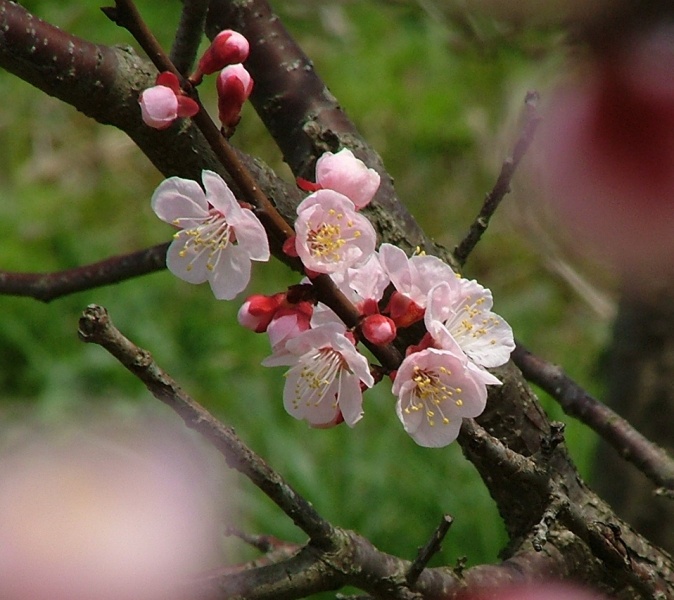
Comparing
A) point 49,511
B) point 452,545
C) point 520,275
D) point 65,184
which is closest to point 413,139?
point 520,275

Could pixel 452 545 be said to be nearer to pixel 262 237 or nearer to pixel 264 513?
pixel 264 513

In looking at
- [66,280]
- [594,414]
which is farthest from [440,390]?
[66,280]

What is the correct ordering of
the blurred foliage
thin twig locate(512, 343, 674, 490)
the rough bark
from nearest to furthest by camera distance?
1. thin twig locate(512, 343, 674, 490)
2. the rough bark
3. the blurred foliage

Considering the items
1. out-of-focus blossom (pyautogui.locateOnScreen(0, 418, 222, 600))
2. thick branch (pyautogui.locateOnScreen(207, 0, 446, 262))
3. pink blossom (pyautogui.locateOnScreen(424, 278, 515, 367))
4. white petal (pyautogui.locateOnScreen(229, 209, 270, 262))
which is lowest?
out-of-focus blossom (pyautogui.locateOnScreen(0, 418, 222, 600))

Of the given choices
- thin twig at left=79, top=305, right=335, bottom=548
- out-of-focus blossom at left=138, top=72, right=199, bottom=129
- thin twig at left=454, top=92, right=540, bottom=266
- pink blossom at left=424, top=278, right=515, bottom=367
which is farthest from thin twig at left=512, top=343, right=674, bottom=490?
out-of-focus blossom at left=138, top=72, right=199, bottom=129

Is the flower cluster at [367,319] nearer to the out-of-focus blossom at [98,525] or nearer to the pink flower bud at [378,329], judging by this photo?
the pink flower bud at [378,329]

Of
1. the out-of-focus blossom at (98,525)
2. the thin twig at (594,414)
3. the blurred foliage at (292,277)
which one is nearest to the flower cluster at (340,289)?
the out-of-focus blossom at (98,525)

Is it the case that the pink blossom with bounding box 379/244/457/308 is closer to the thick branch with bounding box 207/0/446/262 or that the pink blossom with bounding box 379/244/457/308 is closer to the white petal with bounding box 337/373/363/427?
the white petal with bounding box 337/373/363/427

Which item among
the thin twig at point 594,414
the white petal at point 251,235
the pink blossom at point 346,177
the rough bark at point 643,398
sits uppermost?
the rough bark at point 643,398
